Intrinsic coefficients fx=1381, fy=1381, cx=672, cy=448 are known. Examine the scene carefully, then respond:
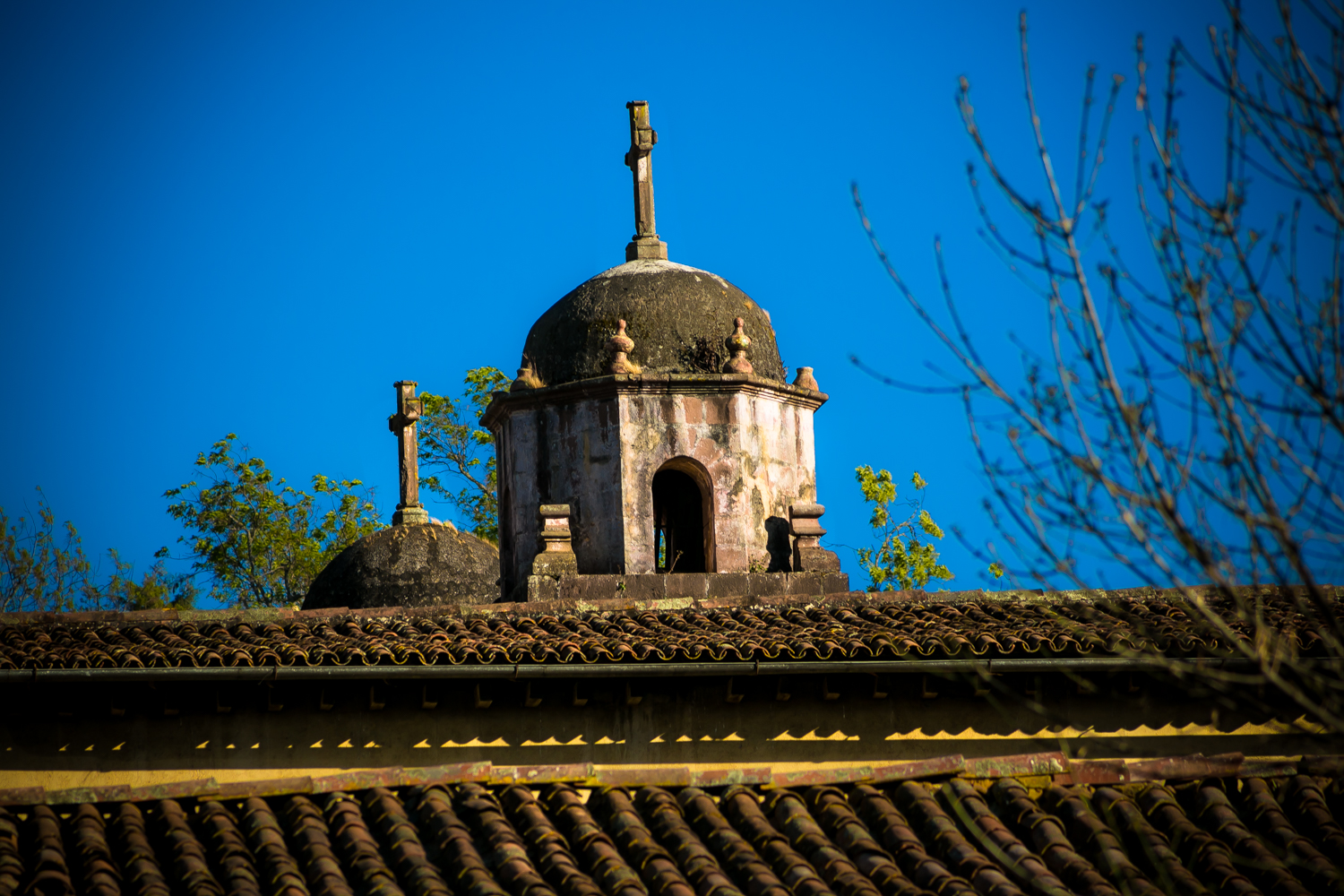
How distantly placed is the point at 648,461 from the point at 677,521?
1414mm

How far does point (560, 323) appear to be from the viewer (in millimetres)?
16219

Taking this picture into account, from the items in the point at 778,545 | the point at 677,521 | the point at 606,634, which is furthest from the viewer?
the point at 677,521

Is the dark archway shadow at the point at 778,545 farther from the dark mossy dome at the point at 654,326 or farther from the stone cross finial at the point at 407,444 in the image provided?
the stone cross finial at the point at 407,444

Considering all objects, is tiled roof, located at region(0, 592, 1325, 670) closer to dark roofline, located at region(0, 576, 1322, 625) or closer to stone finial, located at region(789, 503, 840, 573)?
dark roofline, located at region(0, 576, 1322, 625)

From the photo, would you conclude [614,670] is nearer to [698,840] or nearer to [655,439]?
[698,840]

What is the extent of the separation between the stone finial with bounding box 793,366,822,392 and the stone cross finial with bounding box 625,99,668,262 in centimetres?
234

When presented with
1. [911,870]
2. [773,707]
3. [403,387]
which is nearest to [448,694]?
[773,707]

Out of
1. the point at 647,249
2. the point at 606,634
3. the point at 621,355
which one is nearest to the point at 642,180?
the point at 647,249

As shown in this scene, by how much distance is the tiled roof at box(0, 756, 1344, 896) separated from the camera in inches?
281

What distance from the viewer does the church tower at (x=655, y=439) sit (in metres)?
15.2

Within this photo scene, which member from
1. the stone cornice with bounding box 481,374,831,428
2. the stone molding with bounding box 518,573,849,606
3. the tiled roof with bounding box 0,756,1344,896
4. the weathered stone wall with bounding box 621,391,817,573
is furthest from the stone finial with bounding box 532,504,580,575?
the tiled roof with bounding box 0,756,1344,896

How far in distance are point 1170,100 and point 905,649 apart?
21.3ft

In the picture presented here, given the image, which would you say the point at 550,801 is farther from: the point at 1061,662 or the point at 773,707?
the point at 1061,662

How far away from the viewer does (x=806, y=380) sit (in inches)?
640
